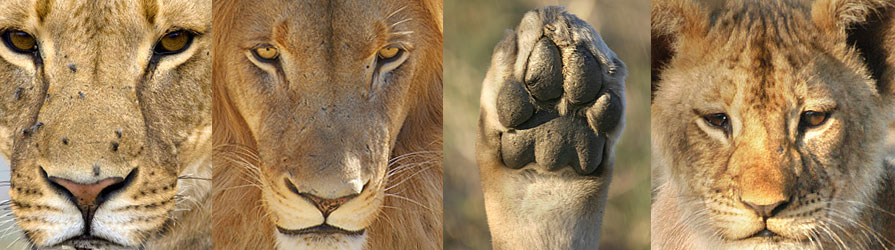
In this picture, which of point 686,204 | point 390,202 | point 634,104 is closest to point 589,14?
point 634,104

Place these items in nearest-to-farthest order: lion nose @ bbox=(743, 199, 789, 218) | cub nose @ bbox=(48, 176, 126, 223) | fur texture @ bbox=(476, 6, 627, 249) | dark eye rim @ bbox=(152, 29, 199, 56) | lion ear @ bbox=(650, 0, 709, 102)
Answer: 1. cub nose @ bbox=(48, 176, 126, 223)
2. dark eye rim @ bbox=(152, 29, 199, 56)
3. fur texture @ bbox=(476, 6, 627, 249)
4. lion nose @ bbox=(743, 199, 789, 218)
5. lion ear @ bbox=(650, 0, 709, 102)

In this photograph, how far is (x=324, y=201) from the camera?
2738 millimetres

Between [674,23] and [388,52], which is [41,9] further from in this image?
[674,23]

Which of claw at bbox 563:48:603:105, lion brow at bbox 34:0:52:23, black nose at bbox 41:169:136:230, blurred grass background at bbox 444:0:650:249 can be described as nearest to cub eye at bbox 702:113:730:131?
blurred grass background at bbox 444:0:650:249

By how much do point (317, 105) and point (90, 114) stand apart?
0.71 metres

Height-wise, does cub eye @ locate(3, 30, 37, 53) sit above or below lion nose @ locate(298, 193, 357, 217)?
above

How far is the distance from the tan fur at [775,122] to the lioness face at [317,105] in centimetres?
104

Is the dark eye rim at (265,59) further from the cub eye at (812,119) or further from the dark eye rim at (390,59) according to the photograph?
the cub eye at (812,119)

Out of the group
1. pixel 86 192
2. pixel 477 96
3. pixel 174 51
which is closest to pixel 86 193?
pixel 86 192

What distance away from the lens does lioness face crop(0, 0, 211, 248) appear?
8.46 ft

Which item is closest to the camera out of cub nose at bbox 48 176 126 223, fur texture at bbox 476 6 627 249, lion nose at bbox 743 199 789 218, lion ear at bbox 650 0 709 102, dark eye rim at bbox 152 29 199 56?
cub nose at bbox 48 176 126 223

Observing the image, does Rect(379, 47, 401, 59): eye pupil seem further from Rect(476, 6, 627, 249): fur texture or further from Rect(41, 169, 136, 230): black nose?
Rect(41, 169, 136, 230): black nose

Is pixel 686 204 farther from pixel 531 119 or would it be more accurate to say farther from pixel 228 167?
pixel 228 167

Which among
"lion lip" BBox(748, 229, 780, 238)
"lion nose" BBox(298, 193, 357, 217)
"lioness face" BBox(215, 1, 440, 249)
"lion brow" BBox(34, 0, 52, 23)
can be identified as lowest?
"lion lip" BBox(748, 229, 780, 238)
